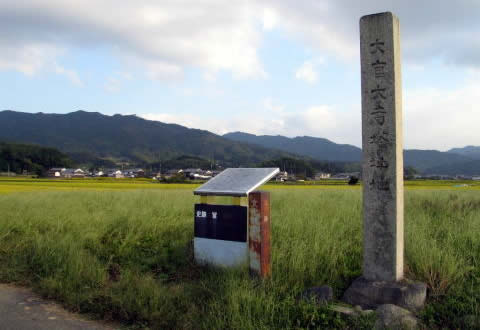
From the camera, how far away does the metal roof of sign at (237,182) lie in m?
5.25

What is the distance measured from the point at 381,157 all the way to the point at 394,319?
1850 mm

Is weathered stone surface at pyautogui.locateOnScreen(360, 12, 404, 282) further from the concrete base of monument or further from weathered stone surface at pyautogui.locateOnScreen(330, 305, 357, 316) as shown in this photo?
weathered stone surface at pyautogui.locateOnScreen(330, 305, 357, 316)

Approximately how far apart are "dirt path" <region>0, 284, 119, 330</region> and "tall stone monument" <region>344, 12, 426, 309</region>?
305cm

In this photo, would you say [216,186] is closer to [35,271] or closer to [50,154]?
[35,271]

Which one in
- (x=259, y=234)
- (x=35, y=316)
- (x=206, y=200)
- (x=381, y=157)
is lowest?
(x=35, y=316)

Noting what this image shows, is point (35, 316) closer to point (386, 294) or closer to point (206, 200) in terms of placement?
point (206, 200)

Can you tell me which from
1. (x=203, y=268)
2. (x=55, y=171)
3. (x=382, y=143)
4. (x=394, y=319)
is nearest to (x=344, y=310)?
(x=394, y=319)

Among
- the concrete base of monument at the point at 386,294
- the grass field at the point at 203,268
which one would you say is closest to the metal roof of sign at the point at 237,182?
the grass field at the point at 203,268

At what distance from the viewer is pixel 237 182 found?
5594 millimetres

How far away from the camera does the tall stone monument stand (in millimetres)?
4566

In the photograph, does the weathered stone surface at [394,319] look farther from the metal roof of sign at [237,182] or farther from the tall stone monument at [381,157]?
the metal roof of sign at [237,182]

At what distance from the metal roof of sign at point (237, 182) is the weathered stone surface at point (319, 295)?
1.47 m

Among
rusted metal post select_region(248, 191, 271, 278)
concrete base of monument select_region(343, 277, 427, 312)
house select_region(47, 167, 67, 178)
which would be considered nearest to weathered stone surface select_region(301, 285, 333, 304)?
concrete base of monument select_region(343, 277, 427, 312)

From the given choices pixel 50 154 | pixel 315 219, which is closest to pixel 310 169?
pixel 50 154
